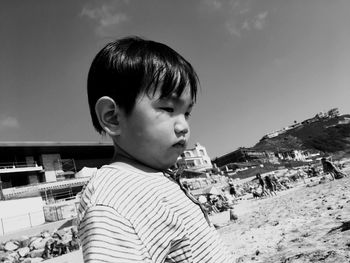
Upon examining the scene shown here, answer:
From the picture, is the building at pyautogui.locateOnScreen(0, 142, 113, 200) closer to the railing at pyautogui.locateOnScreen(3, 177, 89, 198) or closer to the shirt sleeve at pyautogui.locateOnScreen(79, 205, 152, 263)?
the railing at pyautogui.locateOnScreen(3, 177, 89, 198)

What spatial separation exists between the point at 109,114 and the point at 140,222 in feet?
1.73

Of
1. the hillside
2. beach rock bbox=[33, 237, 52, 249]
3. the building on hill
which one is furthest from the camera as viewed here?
the hillside

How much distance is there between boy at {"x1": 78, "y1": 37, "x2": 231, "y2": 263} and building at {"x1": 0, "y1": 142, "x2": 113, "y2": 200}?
3337 cm

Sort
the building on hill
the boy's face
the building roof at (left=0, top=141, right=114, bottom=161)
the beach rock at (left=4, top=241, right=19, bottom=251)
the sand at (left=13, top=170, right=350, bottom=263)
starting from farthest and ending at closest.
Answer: the building on hill
the building roof at (left=0, top=141, right=114, bottom=161)
the beach rock at (left=4, top=241, right=19, bottom=251)
the sand at (left=13, top=170, right=350, bottom=263)
the boy's face

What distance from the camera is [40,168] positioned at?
3734 cm

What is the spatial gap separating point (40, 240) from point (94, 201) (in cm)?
1801

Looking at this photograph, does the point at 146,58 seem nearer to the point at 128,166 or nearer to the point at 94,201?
the point at 128,166

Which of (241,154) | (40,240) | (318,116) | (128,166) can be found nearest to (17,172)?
(40,240)

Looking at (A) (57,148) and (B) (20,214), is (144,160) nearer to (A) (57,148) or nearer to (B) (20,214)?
(B) (20,214)

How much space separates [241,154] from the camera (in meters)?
91.6

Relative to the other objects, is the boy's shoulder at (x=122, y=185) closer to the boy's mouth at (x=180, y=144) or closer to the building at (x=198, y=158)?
the boy's mouth at (x=180, y=144)

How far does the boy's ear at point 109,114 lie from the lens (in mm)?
1291

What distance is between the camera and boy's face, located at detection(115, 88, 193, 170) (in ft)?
4.11

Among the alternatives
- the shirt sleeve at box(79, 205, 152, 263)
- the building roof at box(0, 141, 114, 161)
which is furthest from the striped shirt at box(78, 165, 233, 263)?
the building roof at box(0, 141, 114, 161)
